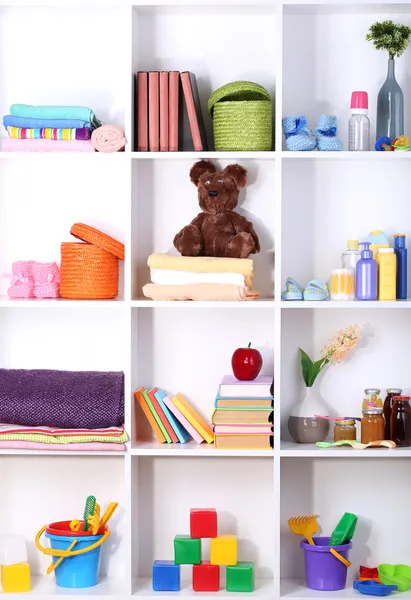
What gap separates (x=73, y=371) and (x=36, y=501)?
0.43 m

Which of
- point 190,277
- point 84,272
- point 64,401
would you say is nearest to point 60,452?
point 64,401

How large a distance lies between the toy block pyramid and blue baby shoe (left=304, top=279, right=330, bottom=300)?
0.70 meters

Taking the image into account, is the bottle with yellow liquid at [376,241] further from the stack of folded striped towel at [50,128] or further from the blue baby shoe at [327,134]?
the stack of folded striped towel at [50,128]

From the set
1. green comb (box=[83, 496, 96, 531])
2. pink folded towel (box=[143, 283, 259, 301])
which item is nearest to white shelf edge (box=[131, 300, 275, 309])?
pink folded towel (box=[143, 283, 259, 301])

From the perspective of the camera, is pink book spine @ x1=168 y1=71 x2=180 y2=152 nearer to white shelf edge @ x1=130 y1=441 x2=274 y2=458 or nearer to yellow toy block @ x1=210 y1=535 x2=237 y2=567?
white shelf edge @ x1=130 y1=441 x2=274 y2=458

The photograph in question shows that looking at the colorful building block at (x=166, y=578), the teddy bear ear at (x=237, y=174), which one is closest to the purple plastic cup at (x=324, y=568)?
the colorful building block at (x=166, y=578)

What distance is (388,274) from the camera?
2.61m

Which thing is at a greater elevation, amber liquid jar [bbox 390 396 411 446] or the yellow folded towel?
the yellow folded towel

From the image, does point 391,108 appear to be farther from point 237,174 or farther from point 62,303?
point 62,303

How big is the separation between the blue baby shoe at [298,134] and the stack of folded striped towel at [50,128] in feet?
1.89

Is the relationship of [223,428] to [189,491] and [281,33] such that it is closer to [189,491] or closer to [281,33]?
[189,491]

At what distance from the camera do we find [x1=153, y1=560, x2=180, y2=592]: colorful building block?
8.73 ft

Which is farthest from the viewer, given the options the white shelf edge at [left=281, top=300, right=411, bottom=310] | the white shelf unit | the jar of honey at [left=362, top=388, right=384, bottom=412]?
the white shelf unit

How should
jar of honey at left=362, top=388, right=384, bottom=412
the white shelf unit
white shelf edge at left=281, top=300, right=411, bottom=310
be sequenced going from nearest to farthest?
white shelf edge at left=281, top=300, right=411, bottom=310
jar of honey at left=362, top=388, right=384, bottom=412
the white shelf unit
